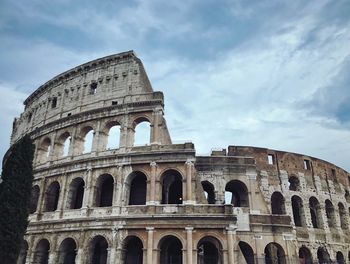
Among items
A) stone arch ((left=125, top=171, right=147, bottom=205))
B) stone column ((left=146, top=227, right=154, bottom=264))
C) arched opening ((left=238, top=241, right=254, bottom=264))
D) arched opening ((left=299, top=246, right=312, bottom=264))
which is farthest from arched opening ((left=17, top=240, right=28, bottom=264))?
arched opening ((left=299, top=246, right=312, bottom=264))

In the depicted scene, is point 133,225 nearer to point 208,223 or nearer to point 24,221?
point 208,223

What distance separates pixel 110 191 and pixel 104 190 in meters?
0.45

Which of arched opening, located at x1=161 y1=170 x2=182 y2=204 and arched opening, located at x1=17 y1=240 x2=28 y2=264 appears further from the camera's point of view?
arched opening, located at x1=17 y1=240 x2=28 y2=264

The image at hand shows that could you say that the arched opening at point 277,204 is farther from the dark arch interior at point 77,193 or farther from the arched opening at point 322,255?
the dark arch interior at point 77,193

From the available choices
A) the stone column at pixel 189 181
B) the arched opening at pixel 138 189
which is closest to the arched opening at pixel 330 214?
the stone column at pixel 189 181

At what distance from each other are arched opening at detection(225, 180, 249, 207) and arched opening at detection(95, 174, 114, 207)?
7568 millimetres

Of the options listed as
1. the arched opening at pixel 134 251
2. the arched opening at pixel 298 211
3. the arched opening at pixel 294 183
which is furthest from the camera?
the arched opening at pixel 294 183

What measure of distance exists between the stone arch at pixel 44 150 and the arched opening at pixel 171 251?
11134 mm

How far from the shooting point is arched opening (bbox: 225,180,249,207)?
19219mm

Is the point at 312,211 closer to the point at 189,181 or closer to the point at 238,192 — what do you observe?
the point at 238,192

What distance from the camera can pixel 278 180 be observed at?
73.1ft

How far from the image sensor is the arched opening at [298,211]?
22438 mm

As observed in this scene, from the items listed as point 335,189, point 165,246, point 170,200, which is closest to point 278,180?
point 335,189

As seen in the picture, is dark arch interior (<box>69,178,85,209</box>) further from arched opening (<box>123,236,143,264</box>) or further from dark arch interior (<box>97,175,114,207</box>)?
arched opening (<box>123,236,143,264</box>)
